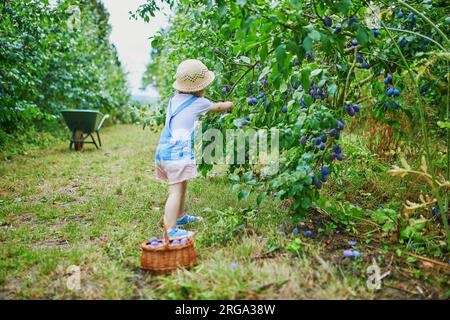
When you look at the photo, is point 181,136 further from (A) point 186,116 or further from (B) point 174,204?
(B) point 174,204

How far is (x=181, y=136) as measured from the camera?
262 cm

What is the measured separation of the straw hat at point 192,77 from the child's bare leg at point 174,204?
2.12ft

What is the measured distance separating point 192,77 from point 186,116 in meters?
0.27

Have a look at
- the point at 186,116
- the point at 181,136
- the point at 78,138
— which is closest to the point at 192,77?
the point at 186,116

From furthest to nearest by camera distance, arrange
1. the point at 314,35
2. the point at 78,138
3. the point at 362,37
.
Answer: the point at 78,138, the point at 362,37, the point at 314,35

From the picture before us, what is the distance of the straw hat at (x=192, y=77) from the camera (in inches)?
105

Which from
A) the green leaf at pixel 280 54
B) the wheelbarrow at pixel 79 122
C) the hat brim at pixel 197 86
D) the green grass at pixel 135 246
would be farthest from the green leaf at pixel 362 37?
the wheelbarrow at pixel 79 122

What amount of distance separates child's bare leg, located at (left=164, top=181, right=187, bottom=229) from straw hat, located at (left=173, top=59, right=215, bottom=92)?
2.12ft

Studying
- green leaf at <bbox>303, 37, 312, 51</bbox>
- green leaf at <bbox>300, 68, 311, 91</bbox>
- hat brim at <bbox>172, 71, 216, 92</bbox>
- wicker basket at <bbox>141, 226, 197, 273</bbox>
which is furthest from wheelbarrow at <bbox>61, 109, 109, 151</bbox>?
green leaf at <bbox>303, 37, 312, 51</bbox>

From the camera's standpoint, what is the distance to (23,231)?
2.85 m

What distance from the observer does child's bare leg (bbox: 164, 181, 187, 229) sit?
2.53 metres

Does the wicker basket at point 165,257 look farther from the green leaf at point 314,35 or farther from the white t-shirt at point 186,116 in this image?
the green leaf at point 314,35
